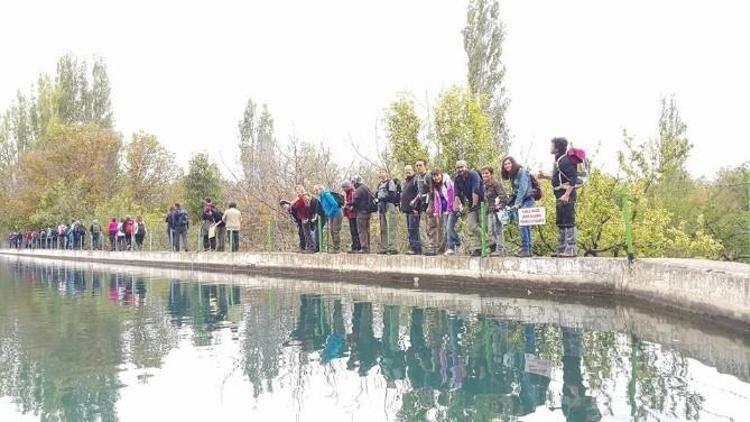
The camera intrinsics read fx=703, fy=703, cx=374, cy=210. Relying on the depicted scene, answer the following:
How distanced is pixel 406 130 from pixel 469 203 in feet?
18.4

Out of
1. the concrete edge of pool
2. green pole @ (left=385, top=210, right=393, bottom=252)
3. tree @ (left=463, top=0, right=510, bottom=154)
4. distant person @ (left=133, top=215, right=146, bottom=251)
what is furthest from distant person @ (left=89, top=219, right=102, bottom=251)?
green pole @ (left=385, top=210, right=393, bottom=252)

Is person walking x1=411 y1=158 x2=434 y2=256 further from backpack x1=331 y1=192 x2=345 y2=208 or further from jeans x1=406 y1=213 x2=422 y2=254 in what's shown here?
backpack x1=331 y1=192 x2=345 y2=208

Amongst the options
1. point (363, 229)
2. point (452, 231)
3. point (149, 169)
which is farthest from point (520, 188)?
point (149, 169)

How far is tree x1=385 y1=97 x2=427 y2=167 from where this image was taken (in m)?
17.0

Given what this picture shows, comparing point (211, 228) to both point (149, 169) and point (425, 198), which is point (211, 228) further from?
point (149, 169)

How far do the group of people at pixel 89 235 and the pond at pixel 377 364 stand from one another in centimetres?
1833

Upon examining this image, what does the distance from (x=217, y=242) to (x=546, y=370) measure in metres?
17.0

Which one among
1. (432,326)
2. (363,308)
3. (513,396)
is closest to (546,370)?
(513,396)

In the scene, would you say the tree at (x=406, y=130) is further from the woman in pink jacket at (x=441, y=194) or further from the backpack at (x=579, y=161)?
the backpack at (x=579, y=161)

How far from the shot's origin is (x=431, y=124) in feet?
56.2

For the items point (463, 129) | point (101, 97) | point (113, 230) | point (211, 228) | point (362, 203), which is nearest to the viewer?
point (362, 203)

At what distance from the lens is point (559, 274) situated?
33.3 feet

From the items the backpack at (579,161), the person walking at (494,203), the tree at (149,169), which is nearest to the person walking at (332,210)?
the person walking at (494,203)

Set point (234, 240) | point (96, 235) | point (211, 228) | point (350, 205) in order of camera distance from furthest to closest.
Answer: point (96, 235) < point (211, 228) < point (234, 240) < point (350, 205)
